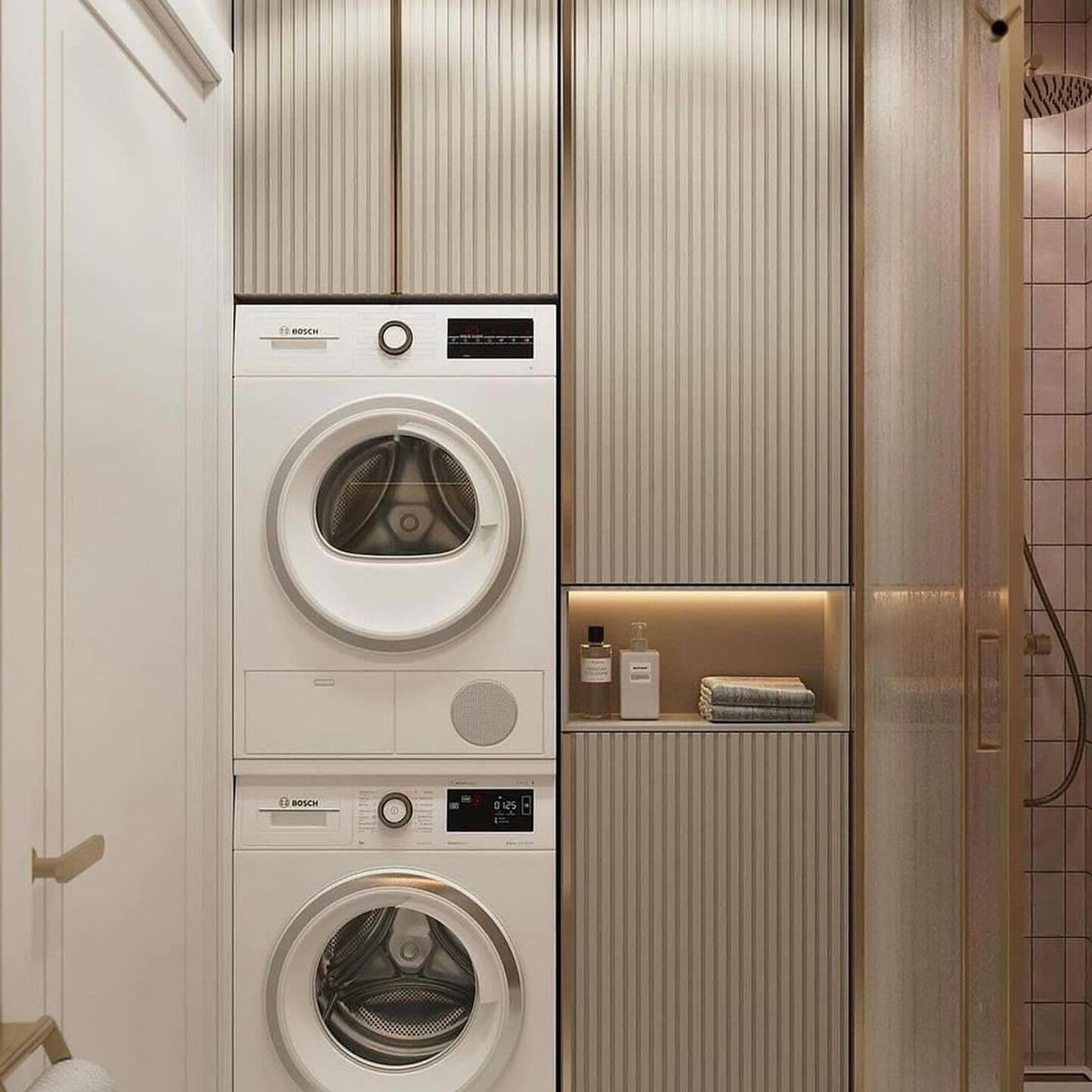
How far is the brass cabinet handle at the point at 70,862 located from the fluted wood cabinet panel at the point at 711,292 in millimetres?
1041

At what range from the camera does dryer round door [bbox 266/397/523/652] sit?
2.18 metres

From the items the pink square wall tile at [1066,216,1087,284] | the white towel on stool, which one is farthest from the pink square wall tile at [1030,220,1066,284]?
the white towel on stool

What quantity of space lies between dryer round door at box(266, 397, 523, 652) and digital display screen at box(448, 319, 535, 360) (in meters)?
0.12

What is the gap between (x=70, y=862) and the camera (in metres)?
1.42

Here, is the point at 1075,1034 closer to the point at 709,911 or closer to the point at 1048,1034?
the point at 1048,1034

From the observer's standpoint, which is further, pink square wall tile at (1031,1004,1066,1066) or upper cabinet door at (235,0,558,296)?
pink square wall tile at (1031,1004,1066,1066)

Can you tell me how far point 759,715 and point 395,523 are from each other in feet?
2.73

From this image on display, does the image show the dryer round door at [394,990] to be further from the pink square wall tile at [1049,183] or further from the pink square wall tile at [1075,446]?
A: the pink square wall tile at [1049,183]

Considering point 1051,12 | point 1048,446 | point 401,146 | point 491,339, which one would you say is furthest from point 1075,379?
point 401,146

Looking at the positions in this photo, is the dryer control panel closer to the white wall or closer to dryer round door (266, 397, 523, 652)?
dryer round door (266, 397, 523, 652)

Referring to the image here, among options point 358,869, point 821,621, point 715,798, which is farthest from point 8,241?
point 821,621

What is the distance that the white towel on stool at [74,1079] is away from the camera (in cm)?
121

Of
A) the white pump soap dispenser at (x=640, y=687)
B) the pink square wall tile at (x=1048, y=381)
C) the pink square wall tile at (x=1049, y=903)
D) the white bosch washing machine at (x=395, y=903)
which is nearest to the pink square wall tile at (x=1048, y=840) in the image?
the pink square wall tile at (x=1049, y=903)

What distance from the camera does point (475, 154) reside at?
2225mm
